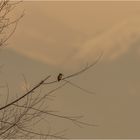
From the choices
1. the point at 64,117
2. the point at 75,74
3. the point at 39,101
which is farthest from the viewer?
the point at 39,101

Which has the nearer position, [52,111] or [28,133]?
[52,111]

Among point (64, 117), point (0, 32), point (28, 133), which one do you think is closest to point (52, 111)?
point (64, 117)

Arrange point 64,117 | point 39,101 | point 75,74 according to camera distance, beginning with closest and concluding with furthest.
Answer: point 75,74, point 64,117, point 39,101

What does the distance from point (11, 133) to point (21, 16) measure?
2.02 m

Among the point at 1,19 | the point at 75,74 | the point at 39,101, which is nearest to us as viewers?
the point at 75,74

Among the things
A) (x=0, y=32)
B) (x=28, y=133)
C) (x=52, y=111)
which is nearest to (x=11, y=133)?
(x=28, y=133)

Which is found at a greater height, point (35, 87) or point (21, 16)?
point (21, 16)

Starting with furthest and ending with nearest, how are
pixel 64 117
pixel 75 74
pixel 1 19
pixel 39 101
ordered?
pixel 1 19, pixel 39 101, pixel 64 117, pixel 75 74

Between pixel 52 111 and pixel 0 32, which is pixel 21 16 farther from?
pixel 52 111

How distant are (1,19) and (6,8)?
0.77 ft

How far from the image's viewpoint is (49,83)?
22.3 ft

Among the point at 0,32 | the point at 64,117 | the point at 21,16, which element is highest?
the point at 21,16

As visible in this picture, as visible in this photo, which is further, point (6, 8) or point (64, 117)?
point (6, 8)

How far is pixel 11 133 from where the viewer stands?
765 cm
